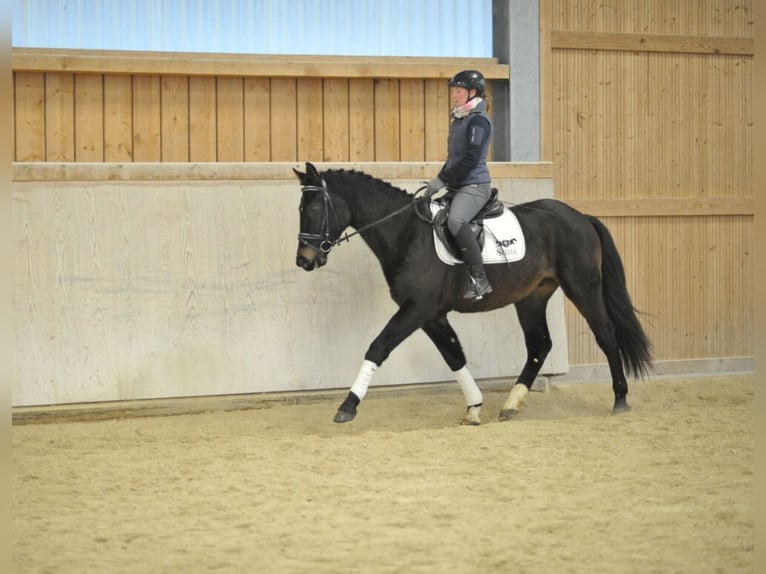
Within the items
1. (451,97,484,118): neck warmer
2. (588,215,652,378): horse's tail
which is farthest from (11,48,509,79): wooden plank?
(588,215,652,378): horse's tail

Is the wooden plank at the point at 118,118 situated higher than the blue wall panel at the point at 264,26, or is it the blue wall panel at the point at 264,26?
the blue wall panel at the point at 264,26

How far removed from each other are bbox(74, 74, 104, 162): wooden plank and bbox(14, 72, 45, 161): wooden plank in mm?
287

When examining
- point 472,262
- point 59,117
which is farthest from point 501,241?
point 59,117

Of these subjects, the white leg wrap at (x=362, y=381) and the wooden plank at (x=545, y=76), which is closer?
the white leg wrap at (x=362, y=381)

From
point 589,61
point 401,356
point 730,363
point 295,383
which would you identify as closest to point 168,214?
point 295,383

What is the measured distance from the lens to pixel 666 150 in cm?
998

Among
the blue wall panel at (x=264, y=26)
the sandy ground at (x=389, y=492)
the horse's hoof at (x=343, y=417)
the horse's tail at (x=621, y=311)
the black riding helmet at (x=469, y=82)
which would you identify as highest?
the blue wall panel at (x=264, y=26)

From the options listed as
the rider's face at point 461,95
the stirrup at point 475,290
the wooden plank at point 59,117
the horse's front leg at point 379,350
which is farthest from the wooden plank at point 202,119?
the stirrup at point 475,290

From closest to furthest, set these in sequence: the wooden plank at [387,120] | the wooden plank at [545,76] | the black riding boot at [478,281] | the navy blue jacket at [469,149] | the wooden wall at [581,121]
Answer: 1. the navy blue jacket at [469,149]
2. the black riding boot at [478,281]
3. the wooden wall at [581,121]
4. the wooden plank at [387,120]
5. the wooden plank at [545,76]

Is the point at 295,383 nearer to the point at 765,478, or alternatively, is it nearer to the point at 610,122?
the point at 610,122

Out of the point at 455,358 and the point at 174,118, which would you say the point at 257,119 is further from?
the point at 455,358

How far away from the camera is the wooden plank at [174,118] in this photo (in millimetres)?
8633

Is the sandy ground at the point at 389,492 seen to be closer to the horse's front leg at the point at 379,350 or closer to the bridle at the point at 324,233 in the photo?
the horse's front leg at the point at 379,350

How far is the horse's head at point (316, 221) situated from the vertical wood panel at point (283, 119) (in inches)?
69.7
